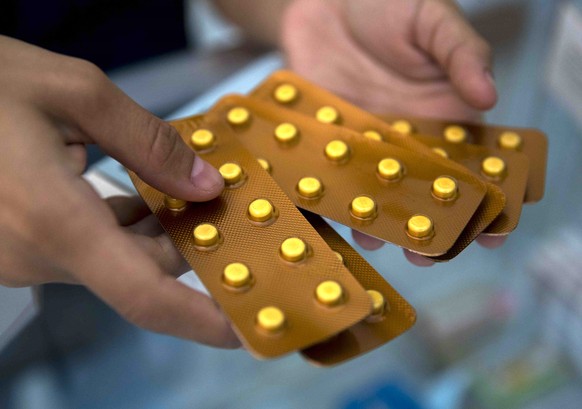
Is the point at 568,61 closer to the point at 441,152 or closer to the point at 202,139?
the point at 441,152

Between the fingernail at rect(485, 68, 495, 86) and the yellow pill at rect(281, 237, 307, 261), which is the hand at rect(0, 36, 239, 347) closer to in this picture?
the yellow pill at rect(281, 237, 307, 261)

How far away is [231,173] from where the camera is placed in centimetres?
62

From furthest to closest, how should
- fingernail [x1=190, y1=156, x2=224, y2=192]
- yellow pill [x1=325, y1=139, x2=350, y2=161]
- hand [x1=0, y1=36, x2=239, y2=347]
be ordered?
yellow pill [x1=325, y1=139, x2=350, y2=161], fingernail [x1=190, y1=156, x2=224, y2=192], hand [x1=0, y1=36, x2=239, y2=347]

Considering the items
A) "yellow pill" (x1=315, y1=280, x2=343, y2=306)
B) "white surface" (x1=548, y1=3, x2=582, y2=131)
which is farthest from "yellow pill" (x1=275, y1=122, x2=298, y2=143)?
"white surface" (x1=548, y1=3, x2=582, y2=131)

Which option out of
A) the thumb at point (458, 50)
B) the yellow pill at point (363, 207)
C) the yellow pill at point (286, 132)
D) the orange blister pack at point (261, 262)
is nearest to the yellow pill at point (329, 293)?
the orange blister pack at point (261, 262)

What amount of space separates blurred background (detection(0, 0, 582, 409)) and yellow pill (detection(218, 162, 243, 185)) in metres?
0.13

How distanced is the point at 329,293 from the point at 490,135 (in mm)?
332

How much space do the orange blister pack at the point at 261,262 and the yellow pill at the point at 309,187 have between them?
0.03 metres

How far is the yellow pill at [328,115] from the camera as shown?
2.41 feet

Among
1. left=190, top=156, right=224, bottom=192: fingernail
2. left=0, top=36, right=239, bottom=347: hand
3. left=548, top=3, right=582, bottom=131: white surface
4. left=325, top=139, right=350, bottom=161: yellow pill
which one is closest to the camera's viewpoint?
left=0, top=36, right=239, bottom=347: hand

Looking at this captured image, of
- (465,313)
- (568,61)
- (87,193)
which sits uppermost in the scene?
(87,193)

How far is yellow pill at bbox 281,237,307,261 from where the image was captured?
1.82ft

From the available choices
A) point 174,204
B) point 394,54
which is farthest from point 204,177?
point 394,54

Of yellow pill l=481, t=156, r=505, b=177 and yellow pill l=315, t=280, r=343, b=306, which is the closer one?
yellow pill l=315, t=280, r=343, b=306
